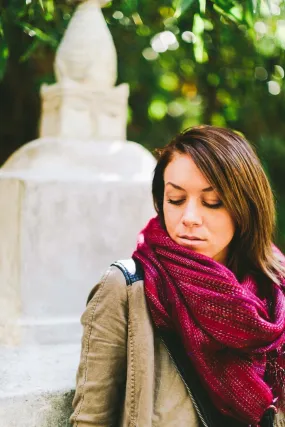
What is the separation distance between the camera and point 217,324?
5.49ft

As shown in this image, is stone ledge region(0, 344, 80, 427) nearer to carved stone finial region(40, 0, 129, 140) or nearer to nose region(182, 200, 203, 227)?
nose region(182, 200, 203, 227)

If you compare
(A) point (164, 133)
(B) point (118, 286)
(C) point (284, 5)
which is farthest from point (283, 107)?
Result: (B) point (118, 286)

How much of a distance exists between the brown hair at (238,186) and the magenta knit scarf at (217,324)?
0.22 m

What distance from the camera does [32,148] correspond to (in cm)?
258

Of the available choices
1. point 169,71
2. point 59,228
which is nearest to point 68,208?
point 59,228

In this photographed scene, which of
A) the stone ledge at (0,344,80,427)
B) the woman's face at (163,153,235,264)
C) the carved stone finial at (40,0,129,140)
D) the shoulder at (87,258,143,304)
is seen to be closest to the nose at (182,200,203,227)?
the woman's face at (163,153,235,264)

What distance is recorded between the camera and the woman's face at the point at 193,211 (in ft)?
5.81

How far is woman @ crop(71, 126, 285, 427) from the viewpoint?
5.50 ft

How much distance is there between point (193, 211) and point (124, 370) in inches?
20.5

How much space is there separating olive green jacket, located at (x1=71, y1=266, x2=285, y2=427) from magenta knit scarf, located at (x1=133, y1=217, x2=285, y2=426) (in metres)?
0.07

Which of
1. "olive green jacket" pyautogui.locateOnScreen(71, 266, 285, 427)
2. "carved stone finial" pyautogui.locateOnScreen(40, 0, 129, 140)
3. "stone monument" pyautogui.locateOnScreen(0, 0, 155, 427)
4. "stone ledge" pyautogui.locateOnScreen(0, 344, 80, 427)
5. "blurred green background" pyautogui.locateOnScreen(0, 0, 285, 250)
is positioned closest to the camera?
"olive green jacket" pyautogui.locateOnScreen(71, 266, 285, 427)

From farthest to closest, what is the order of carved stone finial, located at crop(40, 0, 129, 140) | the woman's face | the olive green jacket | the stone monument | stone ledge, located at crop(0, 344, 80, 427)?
carved stone finial, located at crop(40, 0, 129, 140) → the stone monument → stone ledge, located at crop(0, 344, 80, 427) → the woman's face → the olive green jacket

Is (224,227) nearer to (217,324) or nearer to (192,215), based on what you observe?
(192,215)

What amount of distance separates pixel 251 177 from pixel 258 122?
340cm
